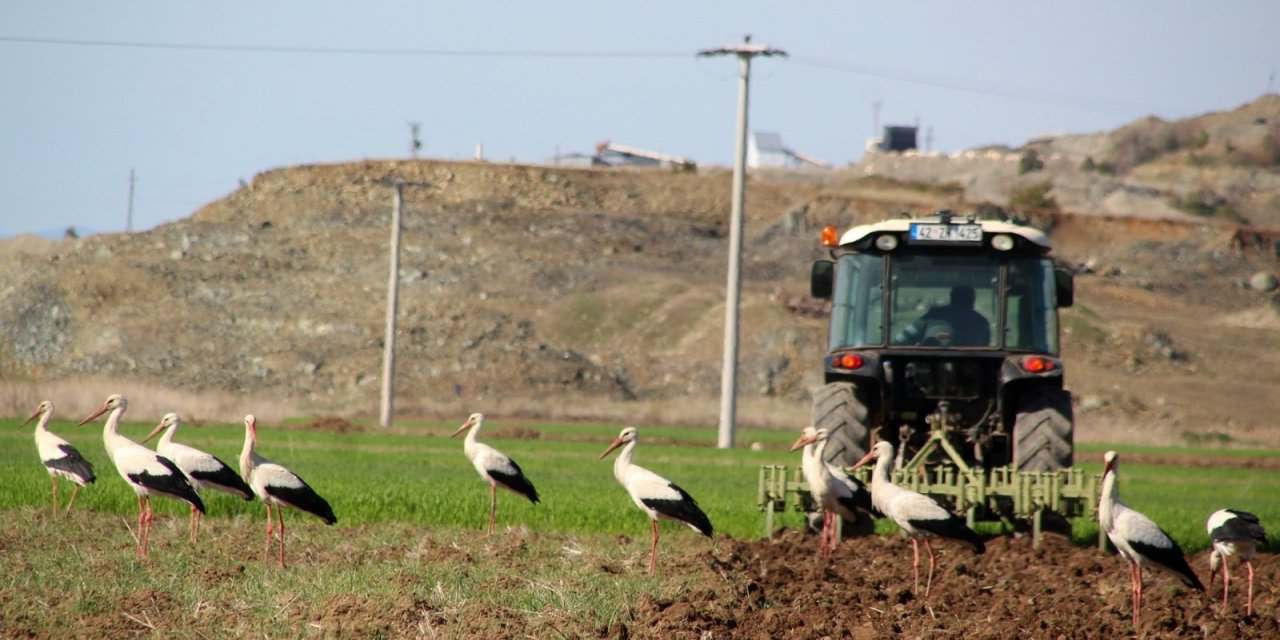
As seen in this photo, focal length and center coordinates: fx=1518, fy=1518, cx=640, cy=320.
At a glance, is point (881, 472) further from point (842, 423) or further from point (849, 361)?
point (849, 361)

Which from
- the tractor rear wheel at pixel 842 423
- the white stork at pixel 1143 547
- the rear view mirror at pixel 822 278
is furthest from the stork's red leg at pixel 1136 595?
the rear view mirror at pixel 822 278

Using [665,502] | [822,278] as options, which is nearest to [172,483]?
[665,502]

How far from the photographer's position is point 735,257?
3500cm

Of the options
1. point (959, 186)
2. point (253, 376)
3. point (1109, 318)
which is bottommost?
point (253, 376)

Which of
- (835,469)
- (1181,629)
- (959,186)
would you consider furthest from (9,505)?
(959,186)

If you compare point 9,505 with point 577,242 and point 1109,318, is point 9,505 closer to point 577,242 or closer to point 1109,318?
point 1109,318

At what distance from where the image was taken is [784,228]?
85.9 meters

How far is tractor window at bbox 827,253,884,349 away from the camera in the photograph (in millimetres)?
15703

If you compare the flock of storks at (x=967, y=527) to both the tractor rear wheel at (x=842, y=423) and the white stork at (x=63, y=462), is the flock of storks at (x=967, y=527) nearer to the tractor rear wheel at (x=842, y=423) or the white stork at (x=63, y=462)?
the tractor rear wheel at (x=842, y=423)

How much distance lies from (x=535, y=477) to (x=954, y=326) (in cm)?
1069

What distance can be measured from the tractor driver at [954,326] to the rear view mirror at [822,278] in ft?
3.33

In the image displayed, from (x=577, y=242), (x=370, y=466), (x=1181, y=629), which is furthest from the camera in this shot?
(x=577, y=242)

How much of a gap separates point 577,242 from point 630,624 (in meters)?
74.0

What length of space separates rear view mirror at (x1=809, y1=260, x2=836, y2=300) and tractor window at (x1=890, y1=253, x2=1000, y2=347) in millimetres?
721
